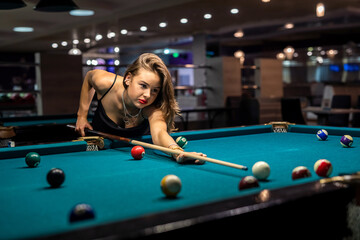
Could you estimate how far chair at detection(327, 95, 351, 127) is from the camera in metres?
7.53

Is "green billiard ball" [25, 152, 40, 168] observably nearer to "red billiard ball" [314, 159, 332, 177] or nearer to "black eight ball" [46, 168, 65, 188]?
"black eight ball" [46, 168, 65, 188]

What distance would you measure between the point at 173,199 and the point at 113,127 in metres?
1.94

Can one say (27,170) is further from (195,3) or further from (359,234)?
(195,3)

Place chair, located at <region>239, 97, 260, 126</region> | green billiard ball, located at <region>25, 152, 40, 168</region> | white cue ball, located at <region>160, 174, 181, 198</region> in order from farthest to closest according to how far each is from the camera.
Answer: chair, located at <region>239, 97, 260, 126</region>
green billiard ball, located at <region>25, 152, 40, 168</region>
white cue ball, located at <region>160, 174, 181, 198</region>

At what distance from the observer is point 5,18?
Result: 35.6 feet

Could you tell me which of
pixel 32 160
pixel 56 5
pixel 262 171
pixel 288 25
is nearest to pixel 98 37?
pixel 288 25

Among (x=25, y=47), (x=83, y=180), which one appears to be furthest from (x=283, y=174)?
(x=25, y=47)

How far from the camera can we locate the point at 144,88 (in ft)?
9.30

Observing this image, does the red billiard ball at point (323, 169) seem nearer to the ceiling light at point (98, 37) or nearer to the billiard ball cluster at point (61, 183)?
the billiard ball cluster at point (61, 183)

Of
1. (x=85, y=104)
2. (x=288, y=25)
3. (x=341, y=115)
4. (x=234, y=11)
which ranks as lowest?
(x=341, y=115)

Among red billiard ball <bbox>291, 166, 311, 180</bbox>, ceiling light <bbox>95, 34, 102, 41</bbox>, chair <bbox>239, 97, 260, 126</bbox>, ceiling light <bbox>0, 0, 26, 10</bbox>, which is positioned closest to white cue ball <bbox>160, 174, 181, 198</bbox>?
red billiard ball <bbox>291, 166, 311, 180</bbox>

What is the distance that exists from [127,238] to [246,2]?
7.90 m

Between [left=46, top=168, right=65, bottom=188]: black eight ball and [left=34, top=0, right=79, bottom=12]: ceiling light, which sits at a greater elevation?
[left=34, top=0, right=79, bottom=12]: ceiling light

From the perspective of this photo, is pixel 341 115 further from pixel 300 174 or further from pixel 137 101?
pixel 300 174
